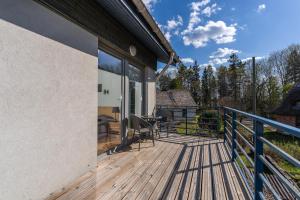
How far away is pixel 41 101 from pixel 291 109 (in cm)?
2070

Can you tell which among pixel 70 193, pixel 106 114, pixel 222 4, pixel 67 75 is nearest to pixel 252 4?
pixel 222 4

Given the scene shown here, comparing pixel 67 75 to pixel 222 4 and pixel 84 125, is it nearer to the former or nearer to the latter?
pixel 84 125

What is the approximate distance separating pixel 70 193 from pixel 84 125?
0.92 m

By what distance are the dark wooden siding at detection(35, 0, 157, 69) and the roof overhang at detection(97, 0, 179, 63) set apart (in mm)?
117

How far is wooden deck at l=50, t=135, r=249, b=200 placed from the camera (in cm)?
219

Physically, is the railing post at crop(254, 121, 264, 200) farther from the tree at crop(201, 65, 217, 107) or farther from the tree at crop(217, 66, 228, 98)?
the tree at crop(201, 65, 217, 107)

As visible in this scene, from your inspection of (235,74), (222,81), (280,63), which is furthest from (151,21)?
(222,81)

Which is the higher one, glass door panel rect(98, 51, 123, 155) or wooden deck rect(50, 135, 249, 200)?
glass door panel rect(98, 51, 123, 155)

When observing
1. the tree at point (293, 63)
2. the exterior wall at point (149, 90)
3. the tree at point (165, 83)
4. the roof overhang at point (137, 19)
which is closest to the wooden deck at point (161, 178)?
the exterior wall at point (149, 90)

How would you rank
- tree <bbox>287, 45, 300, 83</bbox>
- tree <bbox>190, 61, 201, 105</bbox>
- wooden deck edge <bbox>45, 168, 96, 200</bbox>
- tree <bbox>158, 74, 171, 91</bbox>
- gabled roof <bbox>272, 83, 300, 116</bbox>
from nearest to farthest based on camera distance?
wooden deck edge <bbox>45, 168, 96, 200</bbox>
gabled roof <bbox>272, 83, 300, 116</bbox>
tree <bbox>287, 45, 300, 83</bbox>
tree <bbox>158, 74, 171, 91</bbox>
tree <bbox>190, 61, 201, 105</bbox>

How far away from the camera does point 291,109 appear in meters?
16.8

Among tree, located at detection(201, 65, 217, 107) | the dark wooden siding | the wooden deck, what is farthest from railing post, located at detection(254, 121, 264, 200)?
Answer: tree, located at detection(201, 65, 217, 107)

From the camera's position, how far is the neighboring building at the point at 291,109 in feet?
53.0

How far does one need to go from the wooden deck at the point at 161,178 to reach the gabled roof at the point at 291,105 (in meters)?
17.0
